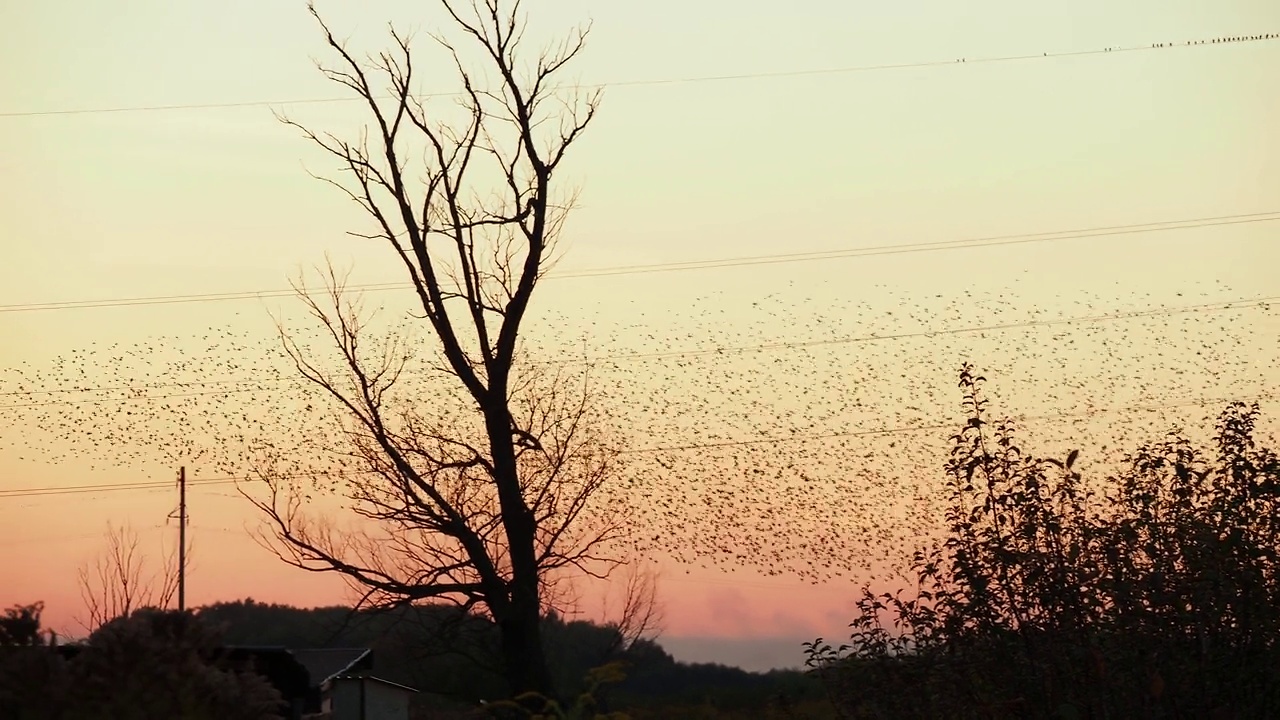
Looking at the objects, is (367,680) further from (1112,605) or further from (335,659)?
(1112,605)

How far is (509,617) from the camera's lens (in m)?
22.5

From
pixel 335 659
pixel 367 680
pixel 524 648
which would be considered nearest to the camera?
pixel 524 648

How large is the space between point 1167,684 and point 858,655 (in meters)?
2.78

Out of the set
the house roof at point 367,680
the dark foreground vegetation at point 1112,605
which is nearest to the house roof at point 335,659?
the house roof at point 367,680

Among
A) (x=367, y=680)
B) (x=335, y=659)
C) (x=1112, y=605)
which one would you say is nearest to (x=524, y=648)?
(x=1112, y=605)

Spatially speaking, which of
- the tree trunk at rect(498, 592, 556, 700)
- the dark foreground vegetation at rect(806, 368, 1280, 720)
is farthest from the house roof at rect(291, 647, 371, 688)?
the dark foreground vegetation at rect(806, 368, 1280, 720)

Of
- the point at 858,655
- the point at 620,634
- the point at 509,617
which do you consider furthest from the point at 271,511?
the point at 858,655

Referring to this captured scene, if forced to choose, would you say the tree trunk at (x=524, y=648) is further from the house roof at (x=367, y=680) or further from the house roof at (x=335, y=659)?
the house roof at (x=335, y=659)

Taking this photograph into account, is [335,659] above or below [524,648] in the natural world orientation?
above

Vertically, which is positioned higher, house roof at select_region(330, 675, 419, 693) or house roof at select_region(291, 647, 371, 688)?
house roof at select_region(291, 647, 371, 688)

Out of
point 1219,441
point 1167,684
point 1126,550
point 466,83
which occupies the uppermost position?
point 466,83

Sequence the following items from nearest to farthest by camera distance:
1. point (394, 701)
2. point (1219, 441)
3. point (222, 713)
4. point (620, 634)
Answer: point (222, 713)
point (1219, 441)
point (620, 634)
point (394, 701)

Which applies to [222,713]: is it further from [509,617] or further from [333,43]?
[333,43]

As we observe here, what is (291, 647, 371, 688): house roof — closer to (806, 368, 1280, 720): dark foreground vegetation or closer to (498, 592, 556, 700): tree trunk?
(498, 592, 556, 700): tree trunk
